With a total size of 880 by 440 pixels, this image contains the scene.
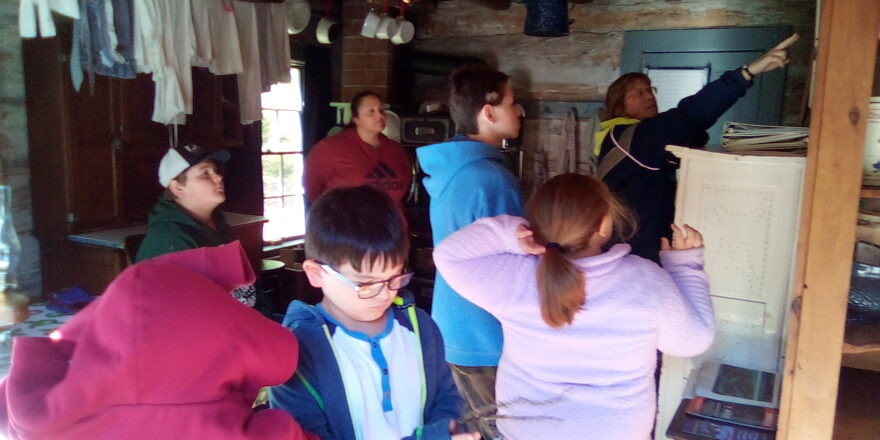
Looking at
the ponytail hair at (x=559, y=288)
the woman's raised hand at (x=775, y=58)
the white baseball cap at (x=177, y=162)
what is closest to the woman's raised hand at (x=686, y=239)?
the ponytail hair at (x=559, y=288)

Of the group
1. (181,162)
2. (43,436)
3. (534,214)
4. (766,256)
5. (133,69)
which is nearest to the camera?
(43,436)

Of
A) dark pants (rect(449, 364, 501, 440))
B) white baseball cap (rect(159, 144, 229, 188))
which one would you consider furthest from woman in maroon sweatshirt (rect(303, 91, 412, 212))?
dark pants (rect(449, 364, 501, 440))

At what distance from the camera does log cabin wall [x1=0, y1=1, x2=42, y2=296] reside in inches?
115

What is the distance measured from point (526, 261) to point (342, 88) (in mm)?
3646

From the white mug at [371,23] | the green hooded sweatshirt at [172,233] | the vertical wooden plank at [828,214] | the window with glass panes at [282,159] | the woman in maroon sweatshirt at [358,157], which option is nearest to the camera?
the vertical wooden plank at [828,214]

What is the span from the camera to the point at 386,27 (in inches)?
159

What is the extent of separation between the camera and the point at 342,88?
4773 millimetres

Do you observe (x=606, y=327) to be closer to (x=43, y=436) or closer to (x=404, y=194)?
(x=43, y=436)

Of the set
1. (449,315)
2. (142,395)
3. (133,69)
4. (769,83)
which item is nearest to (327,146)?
(133,69)

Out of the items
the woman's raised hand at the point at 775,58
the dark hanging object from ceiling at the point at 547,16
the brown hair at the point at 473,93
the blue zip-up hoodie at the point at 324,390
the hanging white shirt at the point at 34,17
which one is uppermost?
the dark hanging object from ceiling at the point at 547,16

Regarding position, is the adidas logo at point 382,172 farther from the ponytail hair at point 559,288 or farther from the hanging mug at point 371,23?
the ponytail hair at point 559,288

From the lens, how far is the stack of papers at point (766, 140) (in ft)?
5.44

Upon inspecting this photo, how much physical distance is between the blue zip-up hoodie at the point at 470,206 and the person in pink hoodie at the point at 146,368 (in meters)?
1.02

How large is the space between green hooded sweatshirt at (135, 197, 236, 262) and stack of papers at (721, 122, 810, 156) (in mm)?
1707
